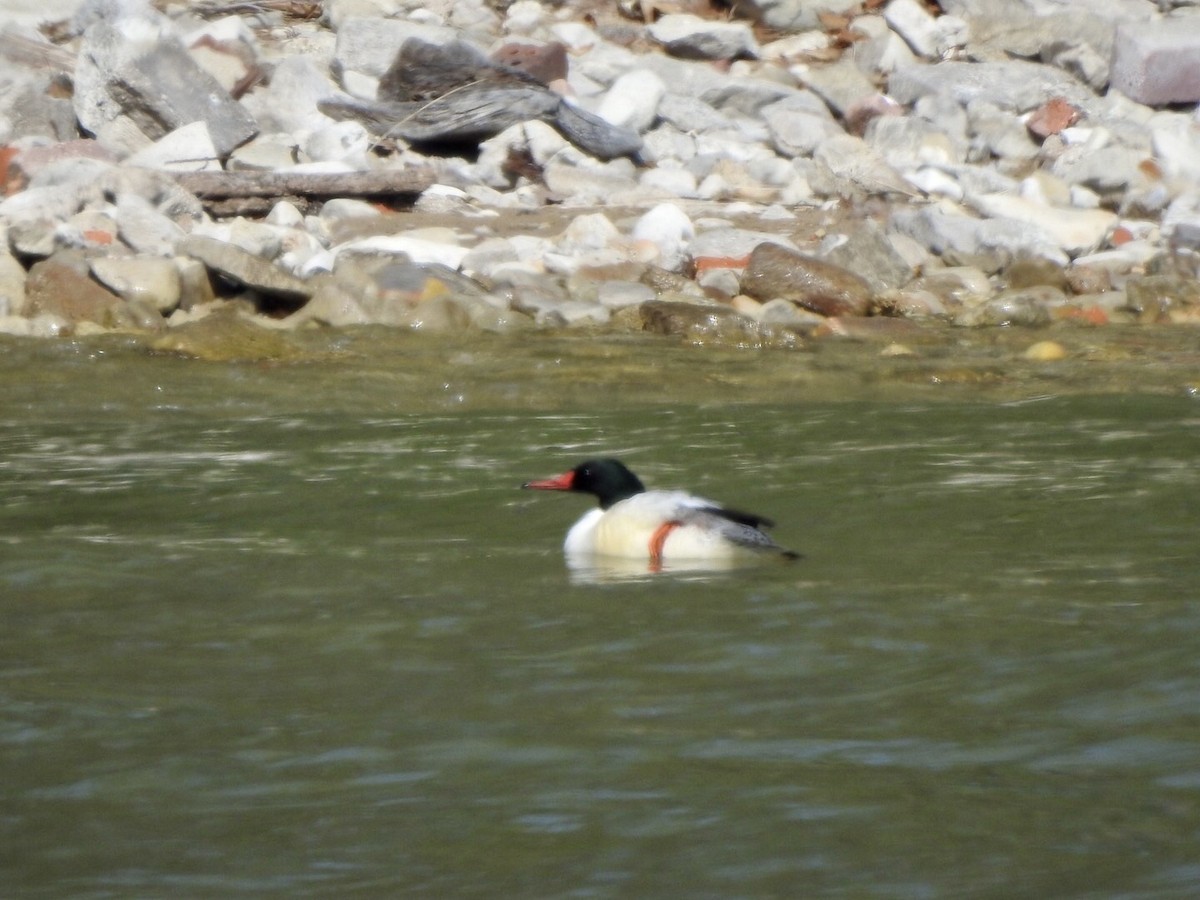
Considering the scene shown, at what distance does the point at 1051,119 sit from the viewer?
2052 cm

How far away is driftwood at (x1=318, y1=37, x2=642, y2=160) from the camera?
1900 cm

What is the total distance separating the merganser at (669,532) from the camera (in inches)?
244

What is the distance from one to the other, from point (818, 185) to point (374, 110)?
4663mm

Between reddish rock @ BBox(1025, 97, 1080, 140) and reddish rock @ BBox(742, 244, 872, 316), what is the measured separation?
670 centimetres

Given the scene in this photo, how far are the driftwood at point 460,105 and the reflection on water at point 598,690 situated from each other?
1119cm

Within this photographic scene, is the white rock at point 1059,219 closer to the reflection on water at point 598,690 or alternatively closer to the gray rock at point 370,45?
the gray rock at point 370,45

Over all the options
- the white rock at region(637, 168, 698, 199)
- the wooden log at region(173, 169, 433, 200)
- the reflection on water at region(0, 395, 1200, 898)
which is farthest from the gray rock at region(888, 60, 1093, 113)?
the reflection on water at region(0, 395, 1200, 898)

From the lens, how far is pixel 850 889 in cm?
344

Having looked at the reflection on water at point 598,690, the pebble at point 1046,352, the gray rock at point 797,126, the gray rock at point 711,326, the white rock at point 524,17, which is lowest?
the reflection on water at point 598,690

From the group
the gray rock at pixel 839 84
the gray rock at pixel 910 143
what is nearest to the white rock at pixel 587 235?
the gray rock at pixel 910 143

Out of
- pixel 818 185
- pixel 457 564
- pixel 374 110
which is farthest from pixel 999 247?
pixel 457 564

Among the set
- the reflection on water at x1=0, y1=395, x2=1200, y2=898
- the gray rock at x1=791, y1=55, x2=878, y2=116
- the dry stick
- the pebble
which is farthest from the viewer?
the gray rock at x1=791, y1=55, x2=878, y2=116

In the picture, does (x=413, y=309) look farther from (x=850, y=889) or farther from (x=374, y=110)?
(x=850, y=889)

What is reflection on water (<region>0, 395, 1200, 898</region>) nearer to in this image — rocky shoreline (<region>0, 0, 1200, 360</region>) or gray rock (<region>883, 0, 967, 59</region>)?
rocky shoreline (<region>0, 0, 1200, 360</region>)
